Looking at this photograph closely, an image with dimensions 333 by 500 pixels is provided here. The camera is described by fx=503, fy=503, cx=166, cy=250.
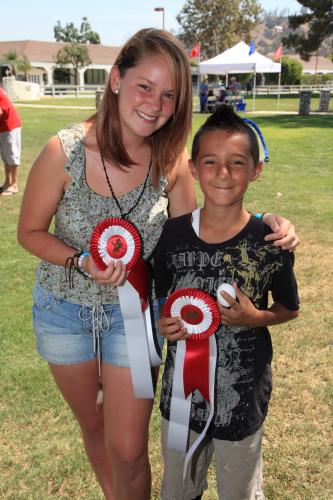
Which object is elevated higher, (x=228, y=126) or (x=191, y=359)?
(x=228, y=126)

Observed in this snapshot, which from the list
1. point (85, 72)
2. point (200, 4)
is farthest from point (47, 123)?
point (85, 72)

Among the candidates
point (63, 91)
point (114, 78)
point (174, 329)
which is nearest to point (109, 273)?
point (174, 329)

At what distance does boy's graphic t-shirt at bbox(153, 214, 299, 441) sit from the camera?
5.25 ft

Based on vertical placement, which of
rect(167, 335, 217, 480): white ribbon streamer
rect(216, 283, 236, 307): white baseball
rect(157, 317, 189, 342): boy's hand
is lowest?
rect(167, 335, 217, 480): white ribbon streamer

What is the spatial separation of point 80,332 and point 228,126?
87cm

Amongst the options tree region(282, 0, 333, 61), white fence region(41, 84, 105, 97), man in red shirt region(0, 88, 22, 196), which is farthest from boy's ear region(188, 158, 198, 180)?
white fence region(41, 84, 105, 97)

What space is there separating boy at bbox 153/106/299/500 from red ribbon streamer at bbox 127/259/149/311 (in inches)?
2.3

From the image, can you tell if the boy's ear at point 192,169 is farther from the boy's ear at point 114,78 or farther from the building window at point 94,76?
the building window at point 94,76

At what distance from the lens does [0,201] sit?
6973 mm

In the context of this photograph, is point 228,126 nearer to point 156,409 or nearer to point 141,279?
point 141,279

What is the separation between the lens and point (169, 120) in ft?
5.92

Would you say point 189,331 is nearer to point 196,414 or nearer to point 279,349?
point 196,414

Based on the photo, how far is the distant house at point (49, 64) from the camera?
5872 cm

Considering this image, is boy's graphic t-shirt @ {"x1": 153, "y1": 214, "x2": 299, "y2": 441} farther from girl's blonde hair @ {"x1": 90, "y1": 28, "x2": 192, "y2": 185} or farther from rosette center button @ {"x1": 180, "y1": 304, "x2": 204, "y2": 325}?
girl's blonde hair @ {"x1": 90, "y1": 28, "x2": 192, "y2": 185}
